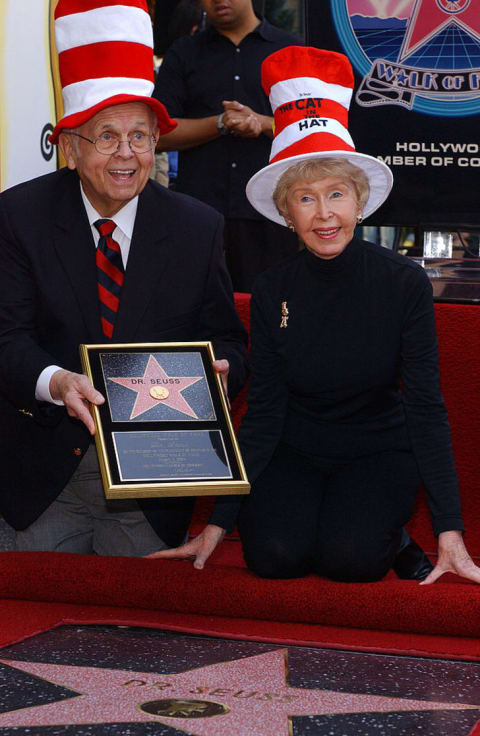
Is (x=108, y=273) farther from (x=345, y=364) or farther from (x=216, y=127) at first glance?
(x=216, y=127)

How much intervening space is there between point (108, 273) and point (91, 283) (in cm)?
6

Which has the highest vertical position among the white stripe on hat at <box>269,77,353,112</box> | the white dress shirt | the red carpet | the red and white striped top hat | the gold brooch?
the red and white striped top hat

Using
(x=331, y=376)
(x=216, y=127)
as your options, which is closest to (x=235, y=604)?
(x=331, y=376)

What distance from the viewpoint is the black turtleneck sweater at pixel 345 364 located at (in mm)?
2324

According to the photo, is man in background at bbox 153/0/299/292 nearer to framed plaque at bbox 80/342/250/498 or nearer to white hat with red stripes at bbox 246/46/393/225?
white hat with red stripes at bbox 246/46/393/225

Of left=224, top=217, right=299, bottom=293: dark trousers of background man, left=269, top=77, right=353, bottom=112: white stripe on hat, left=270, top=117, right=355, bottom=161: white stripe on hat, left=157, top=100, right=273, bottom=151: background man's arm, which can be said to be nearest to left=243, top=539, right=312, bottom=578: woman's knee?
left=270, top=117, right=355, bottom=161: white stripe on hat

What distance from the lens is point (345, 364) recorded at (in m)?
2.37

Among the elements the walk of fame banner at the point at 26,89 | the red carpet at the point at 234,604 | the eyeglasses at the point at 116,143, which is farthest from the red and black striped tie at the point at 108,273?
the walk of fame banner at the point at 26,89

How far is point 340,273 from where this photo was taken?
7.93 ft

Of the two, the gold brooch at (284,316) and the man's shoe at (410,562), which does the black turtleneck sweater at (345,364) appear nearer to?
the gold brooch at (284,316)

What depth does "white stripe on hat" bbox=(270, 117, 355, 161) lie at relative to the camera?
237cm

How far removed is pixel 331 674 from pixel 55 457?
93cm

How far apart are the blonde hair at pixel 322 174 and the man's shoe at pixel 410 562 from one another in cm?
81

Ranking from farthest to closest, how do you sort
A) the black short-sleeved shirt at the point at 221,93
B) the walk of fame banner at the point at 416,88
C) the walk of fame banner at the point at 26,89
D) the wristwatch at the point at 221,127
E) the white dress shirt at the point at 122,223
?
the black short-sleeved shirt at the point at 221,93
the wristwatch at the point at 221,127
the walk of fame banner at the point at 26,89
the walk of fame banner at the point at 416,88
the white dress shirt at the point at 122,223
